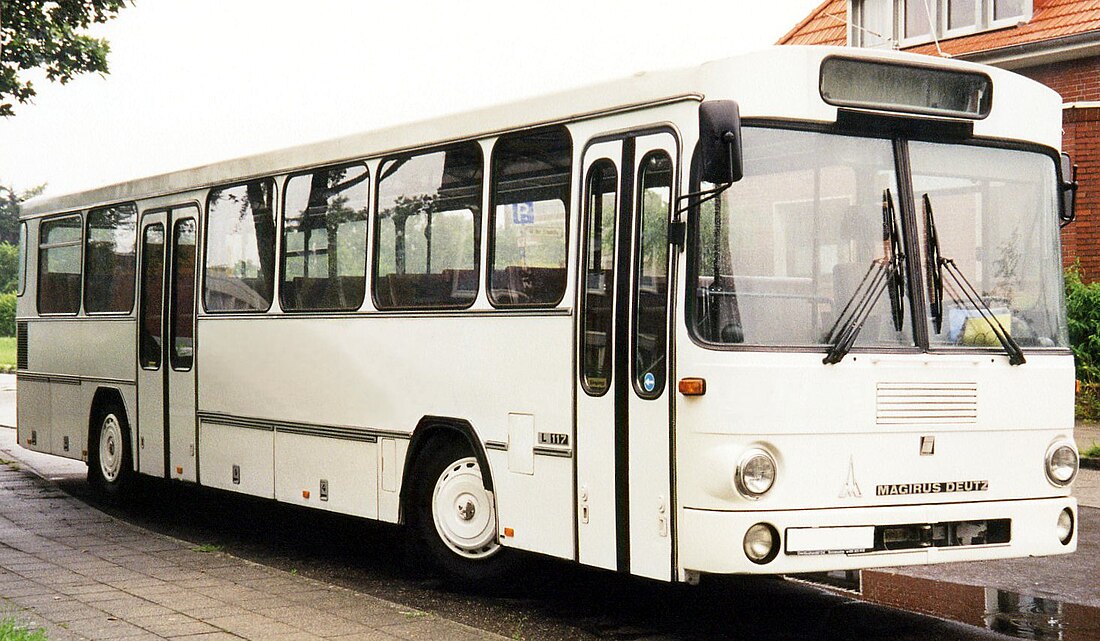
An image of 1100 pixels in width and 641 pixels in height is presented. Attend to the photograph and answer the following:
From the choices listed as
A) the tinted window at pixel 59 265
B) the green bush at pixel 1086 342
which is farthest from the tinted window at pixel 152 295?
the green bush at pixel 1086 342

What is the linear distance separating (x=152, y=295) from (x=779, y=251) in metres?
7.60

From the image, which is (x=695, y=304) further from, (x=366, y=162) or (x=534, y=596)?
(x=366, y=162)

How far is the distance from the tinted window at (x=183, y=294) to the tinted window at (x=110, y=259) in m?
0.98

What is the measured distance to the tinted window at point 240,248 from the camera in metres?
11.3

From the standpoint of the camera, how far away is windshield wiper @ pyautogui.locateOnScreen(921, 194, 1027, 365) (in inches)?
296

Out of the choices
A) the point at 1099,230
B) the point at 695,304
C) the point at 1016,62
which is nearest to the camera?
the point at 695,304

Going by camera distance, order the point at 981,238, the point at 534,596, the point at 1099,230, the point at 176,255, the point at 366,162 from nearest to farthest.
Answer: the point at 981,238 < the point at 534,596 < the point at 366,162 < the point at 176,255 < the point at 1099,230

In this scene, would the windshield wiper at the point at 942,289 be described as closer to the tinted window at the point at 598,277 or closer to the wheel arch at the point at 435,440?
the tinted window at the point at 598,277

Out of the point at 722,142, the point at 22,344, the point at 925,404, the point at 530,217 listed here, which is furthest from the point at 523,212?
the point at 22,344

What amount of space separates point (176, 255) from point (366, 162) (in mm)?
3376

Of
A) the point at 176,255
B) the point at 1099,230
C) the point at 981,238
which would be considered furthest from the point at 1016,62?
the point at 981,238

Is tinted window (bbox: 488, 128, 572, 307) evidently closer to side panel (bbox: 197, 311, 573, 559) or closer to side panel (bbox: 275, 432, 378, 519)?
side panel (bbox: 197, 311, 573, 559)

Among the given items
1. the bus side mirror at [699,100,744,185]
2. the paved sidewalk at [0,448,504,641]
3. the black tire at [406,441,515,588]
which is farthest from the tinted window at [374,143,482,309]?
the bus side mirror at [699,100,744,185]

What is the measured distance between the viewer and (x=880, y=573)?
1013 centimetres
